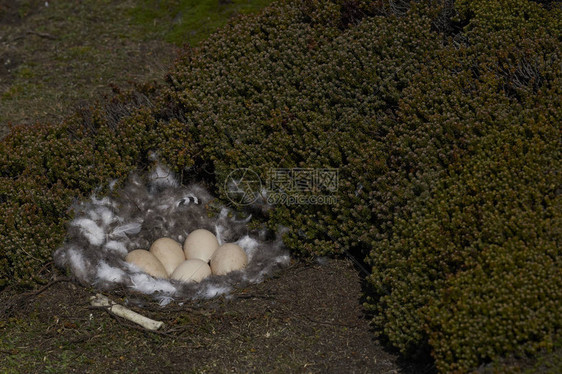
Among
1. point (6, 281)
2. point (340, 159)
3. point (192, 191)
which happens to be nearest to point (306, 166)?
point (340, 159)

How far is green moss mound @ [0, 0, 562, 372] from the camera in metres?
4.56

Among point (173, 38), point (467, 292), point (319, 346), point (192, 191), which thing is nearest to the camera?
point (467, 292)

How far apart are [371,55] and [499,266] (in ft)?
9.88

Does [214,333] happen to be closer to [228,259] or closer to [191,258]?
[228,259]

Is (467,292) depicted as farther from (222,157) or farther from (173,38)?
(173,38)

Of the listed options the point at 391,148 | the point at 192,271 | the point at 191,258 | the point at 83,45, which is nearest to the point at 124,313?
the point at 192,271

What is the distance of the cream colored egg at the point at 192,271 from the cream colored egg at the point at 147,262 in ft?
0.47

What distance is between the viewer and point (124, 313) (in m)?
5.66

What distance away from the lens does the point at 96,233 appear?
6348mm

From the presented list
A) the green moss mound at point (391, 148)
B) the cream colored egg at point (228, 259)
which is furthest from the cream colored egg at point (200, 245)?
the green moss mound at point (391, 148)

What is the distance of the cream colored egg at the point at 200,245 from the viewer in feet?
21.1

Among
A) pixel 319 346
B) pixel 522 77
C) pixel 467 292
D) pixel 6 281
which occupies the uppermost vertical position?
pixel 522 77

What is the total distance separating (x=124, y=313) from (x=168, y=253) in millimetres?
931

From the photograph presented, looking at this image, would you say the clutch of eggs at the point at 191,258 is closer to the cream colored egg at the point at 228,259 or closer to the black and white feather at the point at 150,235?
the cream colored egg at the point at 228,259
